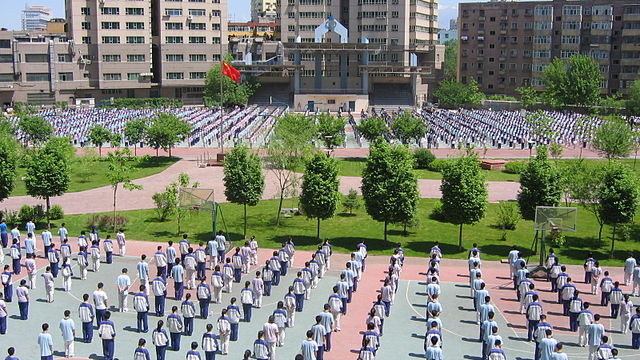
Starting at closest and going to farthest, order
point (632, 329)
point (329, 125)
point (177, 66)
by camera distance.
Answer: point (632, 329)
point (329, 125)
point (177, 66)

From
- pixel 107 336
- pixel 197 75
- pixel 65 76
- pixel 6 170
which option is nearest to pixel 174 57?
pixel 197 75

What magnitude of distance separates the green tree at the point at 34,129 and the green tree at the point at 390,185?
115 ft

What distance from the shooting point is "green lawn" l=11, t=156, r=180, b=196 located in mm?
43125

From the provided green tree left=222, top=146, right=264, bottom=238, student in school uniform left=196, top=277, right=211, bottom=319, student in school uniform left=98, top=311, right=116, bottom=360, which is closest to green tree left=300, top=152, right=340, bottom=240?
green tree left=222, top=146, right=264, bottom=238

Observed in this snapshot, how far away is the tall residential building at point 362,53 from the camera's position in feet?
354

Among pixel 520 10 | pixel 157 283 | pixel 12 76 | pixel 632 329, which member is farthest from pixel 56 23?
pixel 632 329

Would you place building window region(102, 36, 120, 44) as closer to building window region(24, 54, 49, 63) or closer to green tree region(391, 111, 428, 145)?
building window region(24, 54, 49, 63)

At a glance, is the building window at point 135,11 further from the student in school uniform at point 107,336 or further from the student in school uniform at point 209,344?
the student in school uniform at point 209,344

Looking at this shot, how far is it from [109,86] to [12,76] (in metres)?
12.9

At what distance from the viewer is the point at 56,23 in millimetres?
110875

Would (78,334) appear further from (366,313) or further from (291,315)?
(366,313)

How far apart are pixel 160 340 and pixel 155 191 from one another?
26.1 m

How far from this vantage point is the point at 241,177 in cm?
3109

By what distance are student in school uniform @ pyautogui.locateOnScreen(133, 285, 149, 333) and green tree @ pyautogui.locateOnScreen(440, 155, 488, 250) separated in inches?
572
